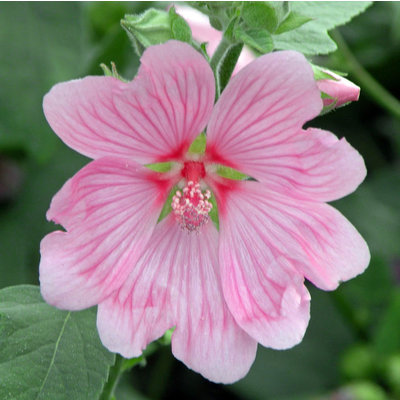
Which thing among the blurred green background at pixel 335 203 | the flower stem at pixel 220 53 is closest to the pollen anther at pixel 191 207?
the flower stem at pixel 220 53

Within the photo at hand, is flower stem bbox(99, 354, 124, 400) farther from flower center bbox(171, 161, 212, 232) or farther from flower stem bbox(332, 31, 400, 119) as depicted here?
flower stem bbox(332, 31, 400, 119)

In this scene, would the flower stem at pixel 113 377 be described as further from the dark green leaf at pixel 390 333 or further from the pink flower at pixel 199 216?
the dark green leaf at pixel 390 333

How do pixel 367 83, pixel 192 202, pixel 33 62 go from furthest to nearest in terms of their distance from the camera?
pixel 33 62
pixel 367 83
pixel 192 202

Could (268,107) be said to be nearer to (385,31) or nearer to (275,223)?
(275,223)

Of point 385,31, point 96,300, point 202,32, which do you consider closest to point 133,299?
point 96,300

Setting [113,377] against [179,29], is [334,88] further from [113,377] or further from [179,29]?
[113,377]

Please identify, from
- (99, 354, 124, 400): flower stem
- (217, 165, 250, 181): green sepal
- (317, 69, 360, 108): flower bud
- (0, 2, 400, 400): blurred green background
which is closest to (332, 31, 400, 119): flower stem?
(0, 2, 400, 400): blurred green background

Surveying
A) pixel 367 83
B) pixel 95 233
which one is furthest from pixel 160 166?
pixel 367 83
